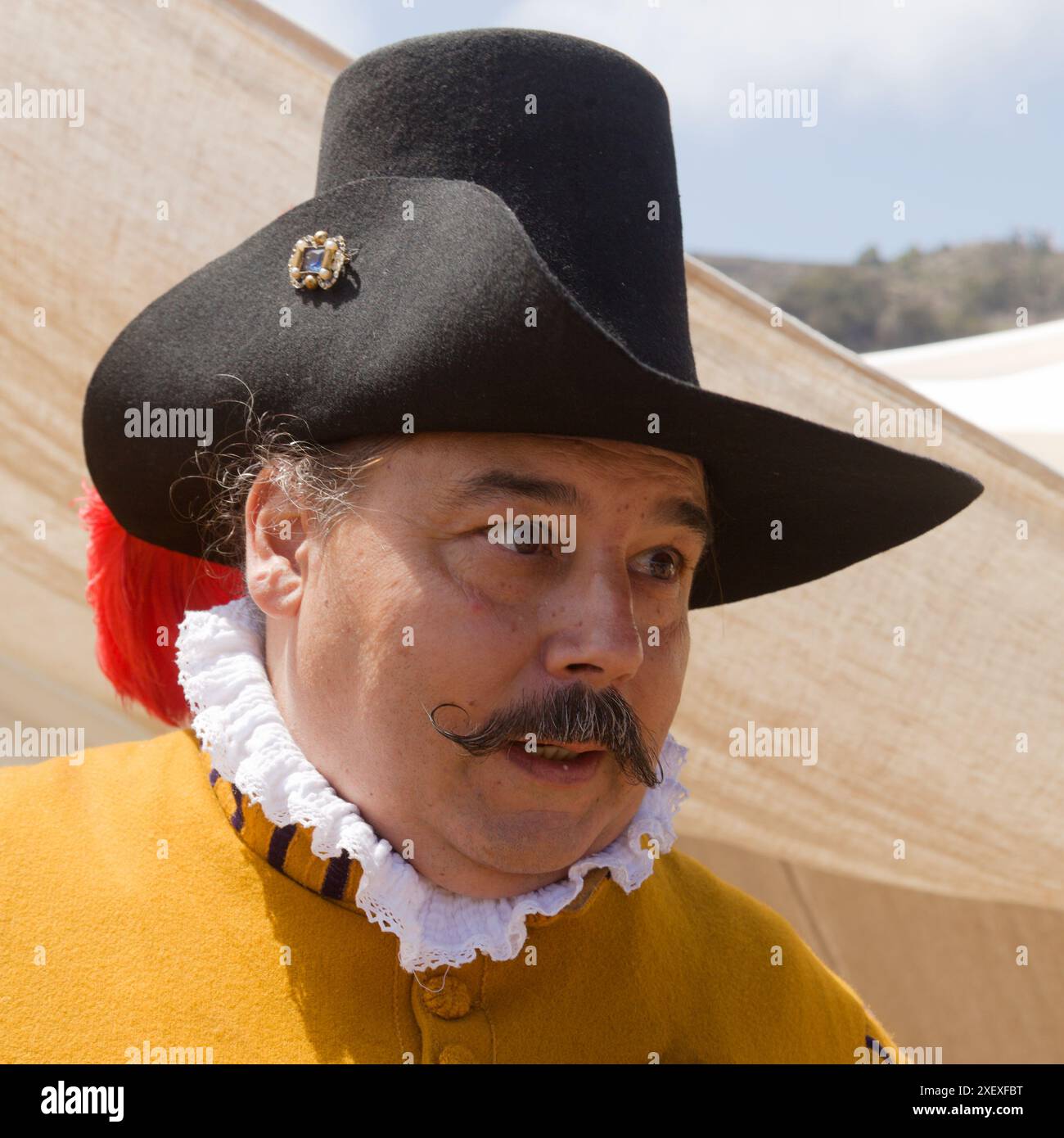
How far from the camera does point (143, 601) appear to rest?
225cm

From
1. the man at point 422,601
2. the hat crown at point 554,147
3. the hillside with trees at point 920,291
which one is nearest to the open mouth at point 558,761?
the man at point 422,601

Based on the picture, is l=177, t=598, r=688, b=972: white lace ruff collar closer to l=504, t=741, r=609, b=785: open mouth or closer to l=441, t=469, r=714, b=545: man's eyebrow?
l=504, t=741, r=609, b=785: open mouth

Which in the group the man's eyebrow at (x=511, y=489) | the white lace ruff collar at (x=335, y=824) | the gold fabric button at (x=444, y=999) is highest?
the man's eyebrow at (x=511, y=489)

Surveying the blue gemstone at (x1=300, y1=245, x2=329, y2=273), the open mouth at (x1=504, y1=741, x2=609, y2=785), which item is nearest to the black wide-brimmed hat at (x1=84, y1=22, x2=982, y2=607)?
the blue gemstone at (x1=300, y1=245, x2=329, y2=273)

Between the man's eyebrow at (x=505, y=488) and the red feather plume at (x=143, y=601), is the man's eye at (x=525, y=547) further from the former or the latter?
the red feather plume at (x=143, y=601)

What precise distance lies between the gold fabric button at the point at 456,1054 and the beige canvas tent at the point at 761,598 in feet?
4.56

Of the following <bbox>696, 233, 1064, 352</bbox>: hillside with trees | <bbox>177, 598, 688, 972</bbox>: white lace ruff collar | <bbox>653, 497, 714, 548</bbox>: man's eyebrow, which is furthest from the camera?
<bbox>696, 233, 1064, 352</bbox>: hillside with trees

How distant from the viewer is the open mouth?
1.63 metres

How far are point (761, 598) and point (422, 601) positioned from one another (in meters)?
1.44

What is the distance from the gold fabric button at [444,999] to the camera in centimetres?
174

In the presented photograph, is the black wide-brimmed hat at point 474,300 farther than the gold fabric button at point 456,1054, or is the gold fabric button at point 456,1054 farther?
the gold fabric button at point 456,1054

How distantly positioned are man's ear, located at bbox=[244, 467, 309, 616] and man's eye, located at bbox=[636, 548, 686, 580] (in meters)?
0.49

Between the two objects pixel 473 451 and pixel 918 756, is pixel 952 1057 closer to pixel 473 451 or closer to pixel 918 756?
pixel 918 756

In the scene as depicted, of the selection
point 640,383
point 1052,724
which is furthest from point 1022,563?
point 640,383
